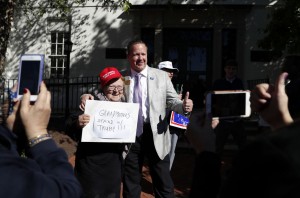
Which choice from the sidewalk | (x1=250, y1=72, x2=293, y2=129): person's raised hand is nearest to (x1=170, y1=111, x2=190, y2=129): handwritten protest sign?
the sidewalk

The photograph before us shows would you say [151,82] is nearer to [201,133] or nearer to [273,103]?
[201,133]

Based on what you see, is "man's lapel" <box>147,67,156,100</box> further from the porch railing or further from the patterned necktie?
the porch railing

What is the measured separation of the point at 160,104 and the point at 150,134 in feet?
1.14

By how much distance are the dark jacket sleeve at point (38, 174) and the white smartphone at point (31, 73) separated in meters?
0.46

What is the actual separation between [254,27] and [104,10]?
17.2ft

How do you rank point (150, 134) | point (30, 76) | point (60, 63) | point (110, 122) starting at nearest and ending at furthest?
point (30, 76)
point (110, 122)
point (150, 134)
point (60, 63)

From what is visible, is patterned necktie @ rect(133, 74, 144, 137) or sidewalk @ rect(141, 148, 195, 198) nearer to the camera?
patterned necktie @ rect(133, 74, 144, 137)

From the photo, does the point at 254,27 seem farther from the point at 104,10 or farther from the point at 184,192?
the point at 184,192

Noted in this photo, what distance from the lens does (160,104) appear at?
477cm

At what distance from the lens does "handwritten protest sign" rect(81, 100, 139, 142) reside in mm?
4055

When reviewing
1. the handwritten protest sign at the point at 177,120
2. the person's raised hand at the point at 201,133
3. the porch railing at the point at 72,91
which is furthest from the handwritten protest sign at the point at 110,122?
the porch railing at the point at 72,91

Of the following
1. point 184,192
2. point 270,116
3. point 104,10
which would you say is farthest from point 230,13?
point 270,116

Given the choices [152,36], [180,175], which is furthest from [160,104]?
[152,36]

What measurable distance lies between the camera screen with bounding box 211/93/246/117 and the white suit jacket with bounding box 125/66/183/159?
222cm
